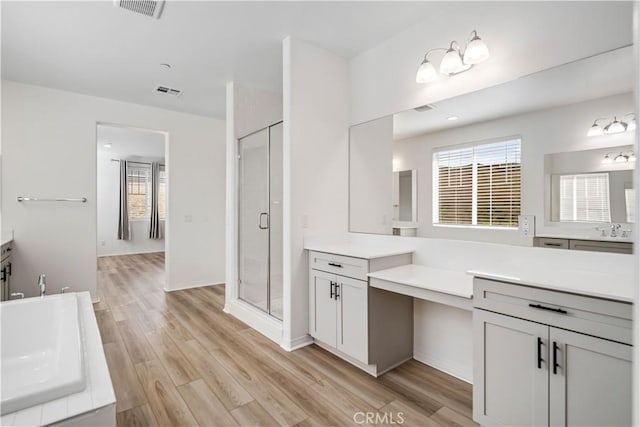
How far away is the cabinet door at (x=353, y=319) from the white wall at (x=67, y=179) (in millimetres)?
3160

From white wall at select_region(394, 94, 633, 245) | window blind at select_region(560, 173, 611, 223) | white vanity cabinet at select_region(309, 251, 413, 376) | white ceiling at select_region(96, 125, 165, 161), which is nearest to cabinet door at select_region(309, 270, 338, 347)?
white vanity cabinet at select_region(309, 251, 413, 376)

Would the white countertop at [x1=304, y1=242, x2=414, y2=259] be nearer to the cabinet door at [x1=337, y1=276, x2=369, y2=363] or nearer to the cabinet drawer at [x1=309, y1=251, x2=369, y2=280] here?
the cabinet drawer at [x1=309, y1=251, x2=369, y2=280]

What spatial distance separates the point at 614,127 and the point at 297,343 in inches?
100

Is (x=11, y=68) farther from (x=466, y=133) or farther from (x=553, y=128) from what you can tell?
(x=553, y=128)

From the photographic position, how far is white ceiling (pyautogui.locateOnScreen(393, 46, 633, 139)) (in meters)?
1.60

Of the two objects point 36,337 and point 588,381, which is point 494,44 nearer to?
point 588,381

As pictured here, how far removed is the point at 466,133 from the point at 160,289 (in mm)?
4548

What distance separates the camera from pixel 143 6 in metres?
2.21

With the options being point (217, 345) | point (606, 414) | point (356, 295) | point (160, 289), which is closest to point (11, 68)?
point (160, 289)

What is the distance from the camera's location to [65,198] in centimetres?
377

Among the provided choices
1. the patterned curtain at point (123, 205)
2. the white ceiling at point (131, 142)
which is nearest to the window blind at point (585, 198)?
the white ceiling at point (131, 142)

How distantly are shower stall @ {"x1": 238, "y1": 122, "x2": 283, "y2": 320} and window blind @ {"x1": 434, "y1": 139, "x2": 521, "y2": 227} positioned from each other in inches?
63.6

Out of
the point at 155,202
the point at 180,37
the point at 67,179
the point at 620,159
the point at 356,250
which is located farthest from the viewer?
the point at 155,202

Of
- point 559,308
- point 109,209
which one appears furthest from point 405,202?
point 109,209
